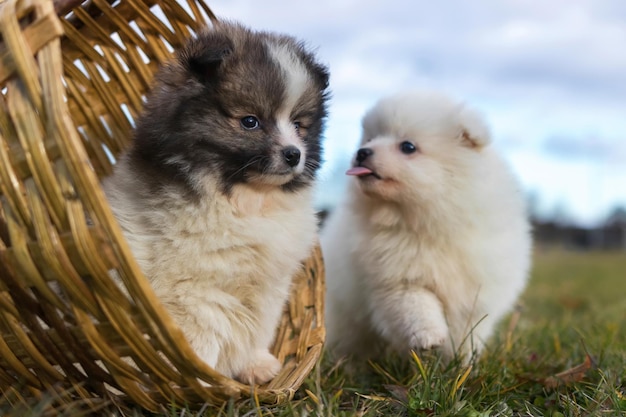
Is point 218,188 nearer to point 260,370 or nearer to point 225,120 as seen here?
point 225,120

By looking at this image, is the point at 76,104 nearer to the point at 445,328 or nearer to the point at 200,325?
the point at 200,325

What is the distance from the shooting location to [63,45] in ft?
10.2

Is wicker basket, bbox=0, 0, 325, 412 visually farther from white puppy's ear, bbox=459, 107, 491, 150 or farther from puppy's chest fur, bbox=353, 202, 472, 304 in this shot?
white puppy's ear, bbox=459, 107, 491, 150

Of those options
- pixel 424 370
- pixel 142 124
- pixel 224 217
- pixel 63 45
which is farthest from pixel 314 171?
pixel 63 45

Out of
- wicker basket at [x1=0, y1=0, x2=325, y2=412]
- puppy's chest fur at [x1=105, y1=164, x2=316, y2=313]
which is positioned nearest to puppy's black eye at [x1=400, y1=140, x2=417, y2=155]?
puppy's chest fur at [x1=105, y1=164, x2=316, y2=313]

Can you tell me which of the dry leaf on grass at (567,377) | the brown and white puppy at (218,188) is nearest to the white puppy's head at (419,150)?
the brown and white puppy at (218,188)

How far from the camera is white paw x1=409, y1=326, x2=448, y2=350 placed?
292cm

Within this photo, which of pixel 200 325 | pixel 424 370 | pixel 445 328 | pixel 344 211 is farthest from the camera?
pixel 344 211

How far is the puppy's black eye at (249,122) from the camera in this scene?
2.37 meters

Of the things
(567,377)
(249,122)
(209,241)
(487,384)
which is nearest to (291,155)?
(249,122)

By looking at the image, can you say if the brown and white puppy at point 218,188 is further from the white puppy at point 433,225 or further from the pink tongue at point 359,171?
the white puppy at point 433,225

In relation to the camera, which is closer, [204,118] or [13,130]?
[13,130]

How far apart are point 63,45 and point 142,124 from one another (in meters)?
0.94

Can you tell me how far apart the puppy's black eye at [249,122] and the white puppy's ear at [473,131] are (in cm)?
128
